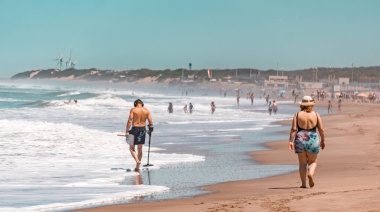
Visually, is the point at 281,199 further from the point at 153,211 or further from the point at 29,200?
the point at 29,200

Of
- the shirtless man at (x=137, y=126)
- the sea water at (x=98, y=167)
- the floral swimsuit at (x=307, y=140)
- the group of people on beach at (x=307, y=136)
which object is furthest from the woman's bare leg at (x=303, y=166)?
the shirtless man at (x=137, y=126)

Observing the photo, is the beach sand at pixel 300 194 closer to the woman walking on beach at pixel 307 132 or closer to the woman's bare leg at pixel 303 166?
the woman's bare leg at pixel 303 166

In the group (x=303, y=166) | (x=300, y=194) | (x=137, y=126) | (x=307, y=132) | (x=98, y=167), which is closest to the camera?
(x=300, y=194)

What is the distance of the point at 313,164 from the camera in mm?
10867

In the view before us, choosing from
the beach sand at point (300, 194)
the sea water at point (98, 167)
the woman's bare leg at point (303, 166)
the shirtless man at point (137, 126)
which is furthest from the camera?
the shirtless man at point (137, 126)

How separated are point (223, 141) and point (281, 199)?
15164 millimetres

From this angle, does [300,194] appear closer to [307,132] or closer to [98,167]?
[307,132]

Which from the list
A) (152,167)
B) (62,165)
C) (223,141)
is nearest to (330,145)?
(223,141)

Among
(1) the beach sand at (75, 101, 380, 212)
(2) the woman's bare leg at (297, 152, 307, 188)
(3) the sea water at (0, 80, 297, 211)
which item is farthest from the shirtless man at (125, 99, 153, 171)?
(2) the woman's bare leg at (297, 152, 307, 188)

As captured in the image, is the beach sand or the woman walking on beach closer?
the beach sand

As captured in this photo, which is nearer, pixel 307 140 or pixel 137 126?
pixel 307 140

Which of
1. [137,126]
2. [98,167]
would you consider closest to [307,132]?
[137,126]

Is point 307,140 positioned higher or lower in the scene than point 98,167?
higher

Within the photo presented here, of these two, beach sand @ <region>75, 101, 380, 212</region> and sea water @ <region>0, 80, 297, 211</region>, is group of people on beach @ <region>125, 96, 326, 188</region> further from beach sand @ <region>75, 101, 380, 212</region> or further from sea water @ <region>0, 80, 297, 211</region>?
Result: sea water @ <region>0, 80, 297, 211</region>
